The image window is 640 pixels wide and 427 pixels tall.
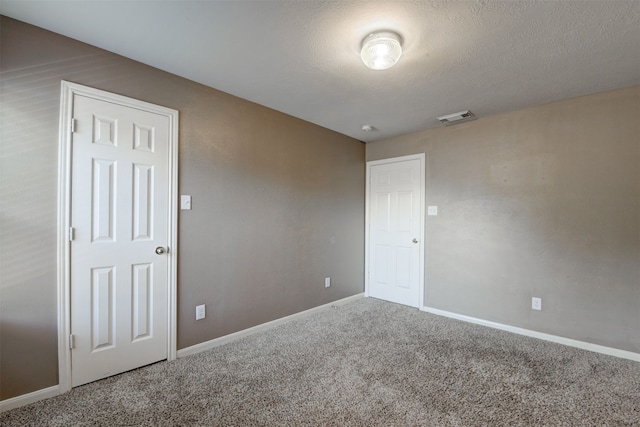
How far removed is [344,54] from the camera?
6.79 feet

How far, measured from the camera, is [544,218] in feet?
9.64

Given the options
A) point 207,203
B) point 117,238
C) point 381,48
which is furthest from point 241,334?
point 381,48

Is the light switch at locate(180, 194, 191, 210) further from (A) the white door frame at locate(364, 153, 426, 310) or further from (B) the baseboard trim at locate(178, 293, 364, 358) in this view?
(A) the white door frame at locate(364, 153, 426, 310)

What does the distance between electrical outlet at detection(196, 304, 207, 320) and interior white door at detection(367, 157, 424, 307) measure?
2503mm

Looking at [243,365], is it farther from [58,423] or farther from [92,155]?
[92,155]

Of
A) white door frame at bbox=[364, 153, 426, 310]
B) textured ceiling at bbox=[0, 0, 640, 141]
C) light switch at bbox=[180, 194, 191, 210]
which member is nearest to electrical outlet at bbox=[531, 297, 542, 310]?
white door frame at bbox=[364, 153, 426, 310]

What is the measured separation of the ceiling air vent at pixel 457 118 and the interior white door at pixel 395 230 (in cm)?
59

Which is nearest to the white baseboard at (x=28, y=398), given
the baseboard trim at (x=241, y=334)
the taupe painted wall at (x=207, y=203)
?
the taupe painted wall at (x=207, y=203)

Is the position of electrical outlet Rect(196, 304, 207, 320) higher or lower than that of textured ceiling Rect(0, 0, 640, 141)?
lower

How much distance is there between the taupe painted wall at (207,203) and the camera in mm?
1782

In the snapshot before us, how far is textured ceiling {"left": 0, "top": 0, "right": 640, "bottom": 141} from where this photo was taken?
5.37ft

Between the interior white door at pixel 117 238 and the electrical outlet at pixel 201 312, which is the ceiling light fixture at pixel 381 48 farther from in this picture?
the electrical outlet at pixel 201 312

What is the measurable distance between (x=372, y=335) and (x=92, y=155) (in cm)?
286

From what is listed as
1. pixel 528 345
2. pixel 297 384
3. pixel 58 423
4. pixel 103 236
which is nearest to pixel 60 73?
pixel 103 236
